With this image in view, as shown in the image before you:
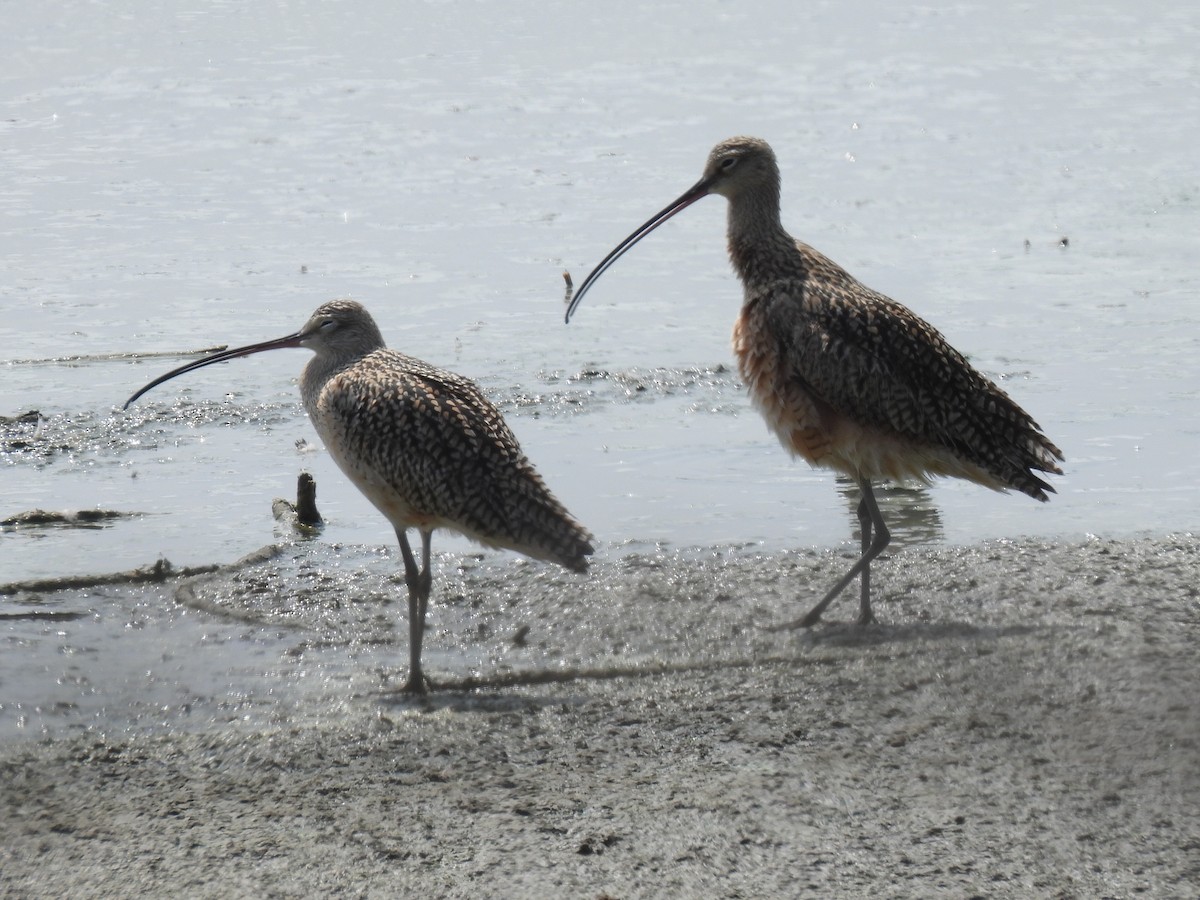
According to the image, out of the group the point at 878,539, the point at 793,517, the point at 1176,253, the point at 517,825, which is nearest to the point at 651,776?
the point at 517,825

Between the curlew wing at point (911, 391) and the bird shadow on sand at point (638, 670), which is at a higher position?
the curlew wing at point (911, 391)

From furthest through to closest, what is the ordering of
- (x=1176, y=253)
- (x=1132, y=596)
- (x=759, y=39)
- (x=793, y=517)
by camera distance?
(x=759, y=39) < (x=1176, y=253) < (x=793, y=517) < (x=1132, y=596)

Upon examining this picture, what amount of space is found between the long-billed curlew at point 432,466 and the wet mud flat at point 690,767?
0.40m

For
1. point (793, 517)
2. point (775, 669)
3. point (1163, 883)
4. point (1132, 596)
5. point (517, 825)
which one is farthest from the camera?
Result: point (793, 517)

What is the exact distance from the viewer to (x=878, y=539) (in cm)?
617

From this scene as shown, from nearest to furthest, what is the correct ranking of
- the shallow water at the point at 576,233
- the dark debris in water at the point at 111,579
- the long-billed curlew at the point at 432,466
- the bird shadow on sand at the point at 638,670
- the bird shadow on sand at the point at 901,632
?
the bird shadow on sand at the point at 638,670 < the long-billed curlew at the point at 432,466 < the bird shadow on sand at the point at 901,632 < the dark debris in water at the point at 111,579 < the shallow water at the point at 576,233

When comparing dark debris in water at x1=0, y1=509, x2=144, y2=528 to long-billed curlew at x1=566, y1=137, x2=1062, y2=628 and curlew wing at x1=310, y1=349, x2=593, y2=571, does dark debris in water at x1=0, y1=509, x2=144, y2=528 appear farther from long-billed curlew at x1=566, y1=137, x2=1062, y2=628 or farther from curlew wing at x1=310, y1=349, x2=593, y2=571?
long-billed curlew at x1=566, y1=137, x2=1062, y2=628

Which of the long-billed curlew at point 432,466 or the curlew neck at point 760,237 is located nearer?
the long-billed curlew at point 432,466

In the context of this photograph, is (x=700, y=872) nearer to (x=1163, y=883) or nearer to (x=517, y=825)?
(x=517, y=825)

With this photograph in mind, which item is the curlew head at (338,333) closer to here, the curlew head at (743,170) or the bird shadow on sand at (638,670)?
the bird shadow on sand at (638,670)

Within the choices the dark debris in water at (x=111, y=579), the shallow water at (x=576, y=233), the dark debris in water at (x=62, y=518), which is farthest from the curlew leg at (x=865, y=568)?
the dark debris in water at (x=62, y=518)

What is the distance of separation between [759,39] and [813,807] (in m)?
13.2

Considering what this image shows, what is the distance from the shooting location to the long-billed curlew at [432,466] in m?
5.52

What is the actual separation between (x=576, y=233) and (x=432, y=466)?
5.62 m
